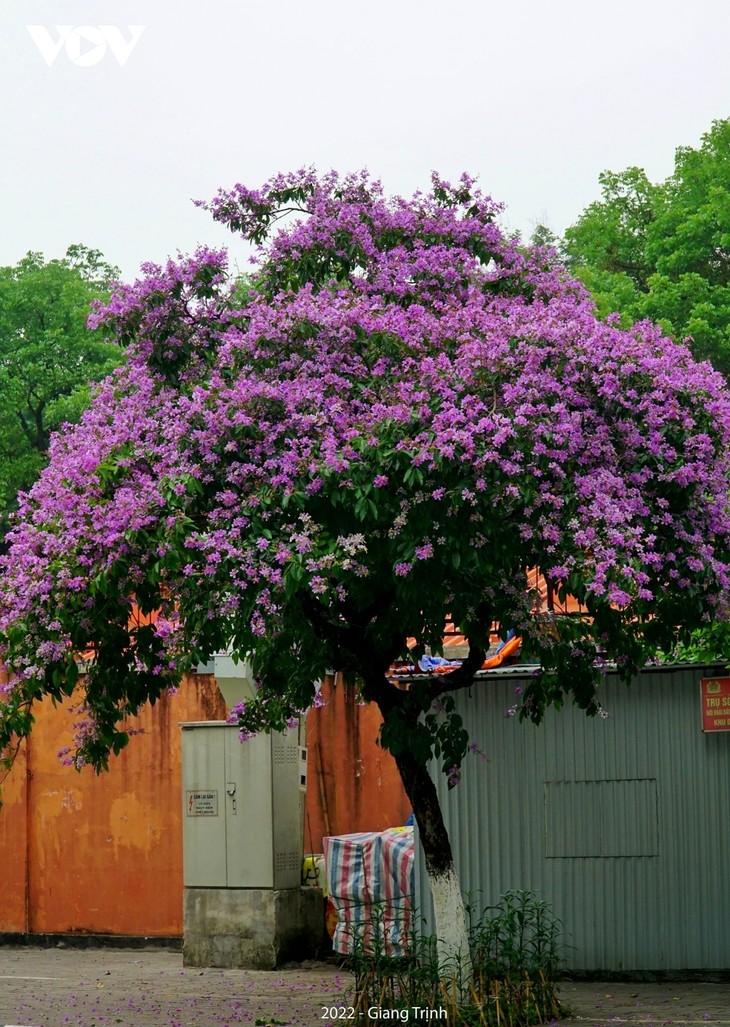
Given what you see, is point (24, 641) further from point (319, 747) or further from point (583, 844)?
point (319, 747)

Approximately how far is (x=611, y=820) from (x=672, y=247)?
18.4m

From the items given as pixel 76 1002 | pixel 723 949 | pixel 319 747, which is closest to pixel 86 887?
pixel 319 747

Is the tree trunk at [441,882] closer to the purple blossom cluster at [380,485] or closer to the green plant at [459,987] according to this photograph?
the green plant at [459,987]

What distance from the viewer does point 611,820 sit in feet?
41.4

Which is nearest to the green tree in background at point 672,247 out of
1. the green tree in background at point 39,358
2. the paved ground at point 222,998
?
the green tree in background at point 39,358

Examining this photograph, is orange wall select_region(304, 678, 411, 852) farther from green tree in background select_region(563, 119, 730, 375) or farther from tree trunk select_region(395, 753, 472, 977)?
green tree in background select_region(563, 119, 730, 375)

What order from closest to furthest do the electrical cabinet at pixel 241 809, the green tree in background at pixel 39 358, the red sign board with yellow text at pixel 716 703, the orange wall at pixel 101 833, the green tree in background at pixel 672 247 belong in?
1. the red sign board with yellow text at pixel 716 703
2. the electrical cabinet at pixel 241 809
3. the orange wall at pixel 101 833
4. the green tree in background at pixel 672 247
5. the green tree in background at pixel 39 358

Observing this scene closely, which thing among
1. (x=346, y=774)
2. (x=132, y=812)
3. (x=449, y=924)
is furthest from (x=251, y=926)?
(x=449, y=924)

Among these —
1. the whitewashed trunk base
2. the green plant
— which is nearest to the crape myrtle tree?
the whitewashed trunk base

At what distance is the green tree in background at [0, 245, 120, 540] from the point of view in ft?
106

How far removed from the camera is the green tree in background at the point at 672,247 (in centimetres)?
2708

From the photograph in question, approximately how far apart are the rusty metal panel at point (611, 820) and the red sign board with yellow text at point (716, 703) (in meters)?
0.20

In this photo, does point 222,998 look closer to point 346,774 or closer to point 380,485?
point 346,774

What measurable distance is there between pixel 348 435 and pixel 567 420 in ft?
4.12
